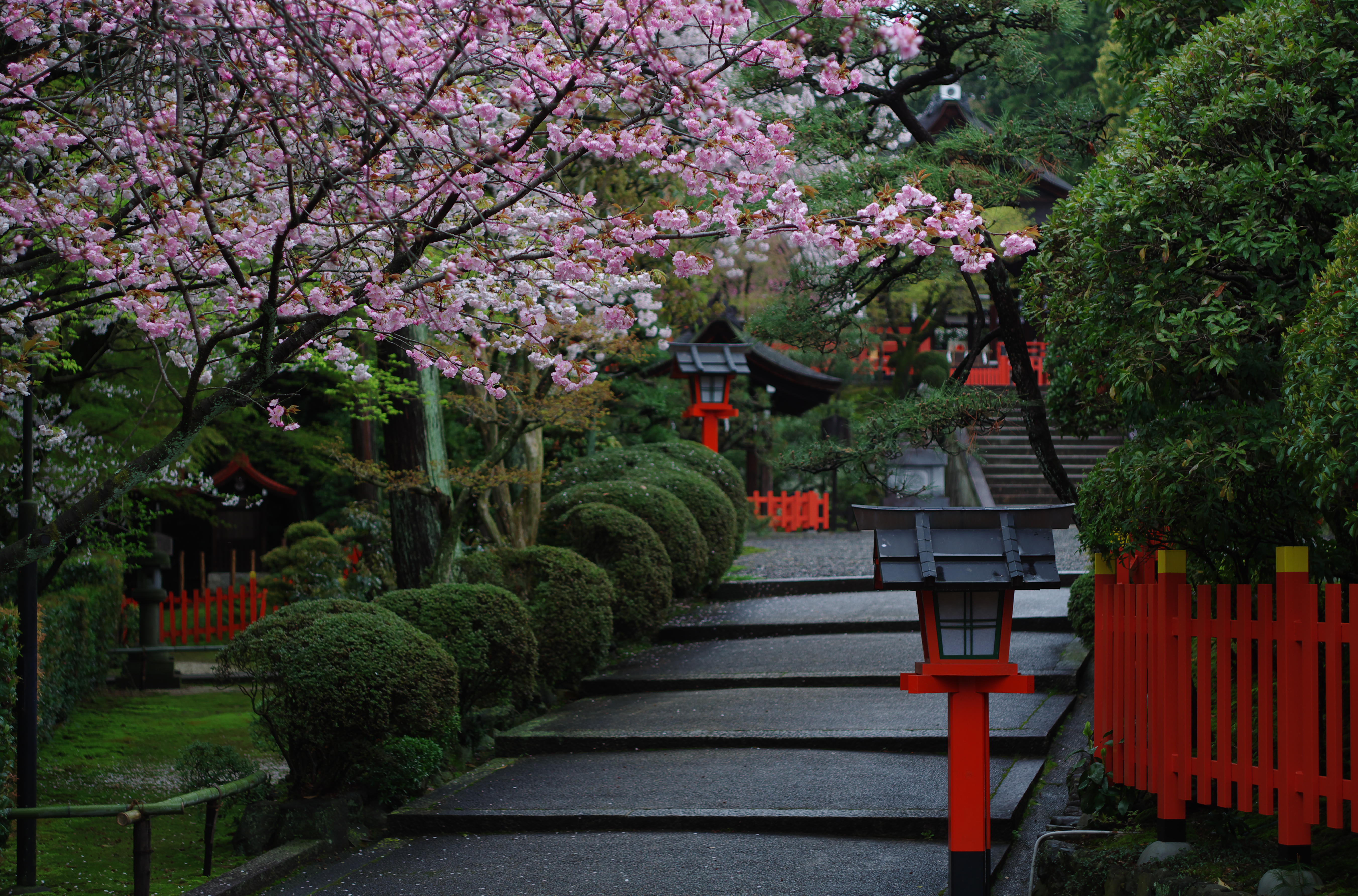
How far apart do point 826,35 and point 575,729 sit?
214 inches

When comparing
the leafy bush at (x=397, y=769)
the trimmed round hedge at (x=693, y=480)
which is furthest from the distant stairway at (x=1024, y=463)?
the leafy bush at (x=397, y=769)

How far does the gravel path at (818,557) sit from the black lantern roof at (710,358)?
8.78ft

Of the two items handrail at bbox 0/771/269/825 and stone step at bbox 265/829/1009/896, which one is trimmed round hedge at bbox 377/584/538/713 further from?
handrail at bbox 0/771/269/825

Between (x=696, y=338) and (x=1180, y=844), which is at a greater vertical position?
(x=696, y=338)

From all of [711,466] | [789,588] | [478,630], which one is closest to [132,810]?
[478,630]

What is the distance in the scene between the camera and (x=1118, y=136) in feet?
18.4

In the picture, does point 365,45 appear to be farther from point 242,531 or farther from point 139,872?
point 242,531

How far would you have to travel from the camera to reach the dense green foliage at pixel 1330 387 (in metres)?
3.11

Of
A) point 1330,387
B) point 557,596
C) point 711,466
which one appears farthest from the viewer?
point 711,466

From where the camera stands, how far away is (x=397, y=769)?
6.55 metres

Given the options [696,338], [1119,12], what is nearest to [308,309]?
[1119,12]

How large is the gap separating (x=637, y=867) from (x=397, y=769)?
1.80 metres

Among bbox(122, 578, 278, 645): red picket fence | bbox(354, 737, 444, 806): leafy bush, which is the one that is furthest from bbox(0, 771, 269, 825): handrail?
bbox(122, 578, 278, 645): red picket fence

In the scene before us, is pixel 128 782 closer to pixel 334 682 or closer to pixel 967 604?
pixel 334 682
